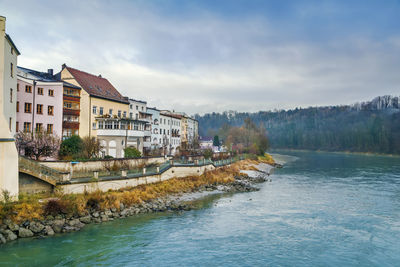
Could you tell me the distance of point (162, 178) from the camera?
32688mm

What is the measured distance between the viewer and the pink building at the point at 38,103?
31.8 meters

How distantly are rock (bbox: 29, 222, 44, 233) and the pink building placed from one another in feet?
51.1

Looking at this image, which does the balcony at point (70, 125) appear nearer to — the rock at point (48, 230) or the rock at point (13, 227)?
the rock at point (13, 227)

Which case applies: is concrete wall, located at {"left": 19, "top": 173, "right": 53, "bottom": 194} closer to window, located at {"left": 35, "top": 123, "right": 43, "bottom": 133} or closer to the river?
the river

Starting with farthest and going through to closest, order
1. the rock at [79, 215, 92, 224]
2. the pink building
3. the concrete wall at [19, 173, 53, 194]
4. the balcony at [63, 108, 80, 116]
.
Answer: the balcony at [63, 108, 80, 116]
the pink building
the concrete wall at [19, 173, 53, 194]
the rock at [79, 215, 92, 224]

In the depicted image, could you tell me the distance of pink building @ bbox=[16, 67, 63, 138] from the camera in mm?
31781

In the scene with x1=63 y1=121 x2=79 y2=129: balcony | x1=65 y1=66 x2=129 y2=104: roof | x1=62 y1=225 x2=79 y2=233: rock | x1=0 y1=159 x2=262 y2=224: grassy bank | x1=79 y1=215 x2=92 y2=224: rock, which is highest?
x1=65 y1=66 x2=129 y2=104: roof

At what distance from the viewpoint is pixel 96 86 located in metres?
42.7

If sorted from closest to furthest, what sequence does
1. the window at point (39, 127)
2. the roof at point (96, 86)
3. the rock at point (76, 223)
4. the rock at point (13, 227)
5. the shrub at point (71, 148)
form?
the rock at point (13, 227) < the rock at point (76, 223) < the shrub at point (71, 148) < the window at point (39, 127) < the roof at point (96, 86)

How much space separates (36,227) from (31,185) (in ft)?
16.3

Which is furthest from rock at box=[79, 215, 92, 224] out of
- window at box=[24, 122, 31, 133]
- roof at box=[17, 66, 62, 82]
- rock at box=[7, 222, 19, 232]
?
roof at box=[17, 66, 62, 82]

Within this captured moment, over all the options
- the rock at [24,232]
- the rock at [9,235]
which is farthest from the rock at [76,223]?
the rock at [9,235]

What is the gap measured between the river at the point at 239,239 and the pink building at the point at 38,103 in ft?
58.3

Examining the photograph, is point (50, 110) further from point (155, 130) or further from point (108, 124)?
point (155, 130)
